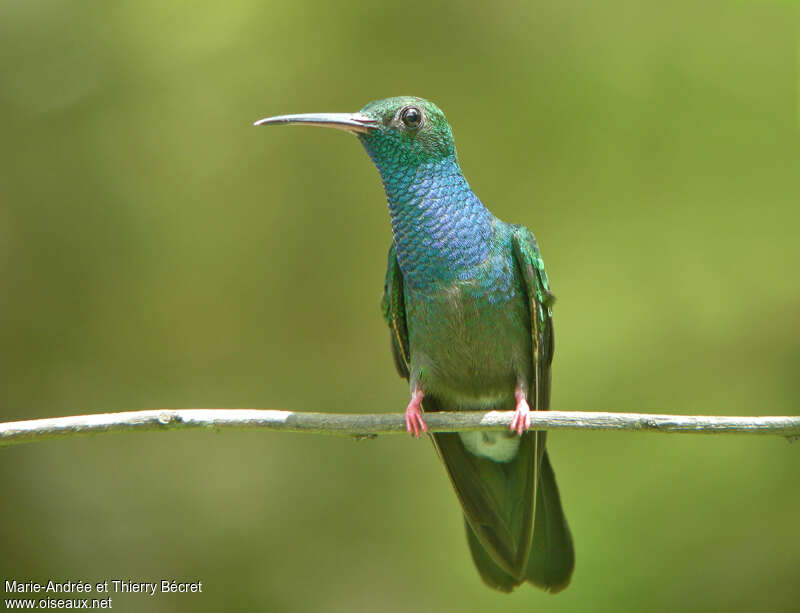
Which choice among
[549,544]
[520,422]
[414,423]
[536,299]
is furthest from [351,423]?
[549,544]

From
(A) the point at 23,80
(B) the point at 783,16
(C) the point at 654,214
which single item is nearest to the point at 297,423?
(C) the point at 654,214

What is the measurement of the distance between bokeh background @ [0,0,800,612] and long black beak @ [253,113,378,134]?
2.32 metres

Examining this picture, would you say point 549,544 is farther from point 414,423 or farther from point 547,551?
point 414,423

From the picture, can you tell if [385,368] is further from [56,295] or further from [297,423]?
[297,423]

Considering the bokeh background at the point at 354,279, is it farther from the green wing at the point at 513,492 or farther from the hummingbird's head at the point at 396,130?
the hummingbird's head at the point at 396,130

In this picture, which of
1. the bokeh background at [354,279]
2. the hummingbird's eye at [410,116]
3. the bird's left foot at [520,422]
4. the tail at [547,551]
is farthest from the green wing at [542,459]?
the bokeh background at [354,279]

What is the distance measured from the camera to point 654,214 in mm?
5746

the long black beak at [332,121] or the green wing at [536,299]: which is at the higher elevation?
the long black beak at [332,121]

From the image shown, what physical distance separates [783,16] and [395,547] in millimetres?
4409

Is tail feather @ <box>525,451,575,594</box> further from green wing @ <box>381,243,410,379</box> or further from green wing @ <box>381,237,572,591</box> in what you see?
green wing @ <box>381,243,410,379</box>

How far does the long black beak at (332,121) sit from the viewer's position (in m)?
3.51

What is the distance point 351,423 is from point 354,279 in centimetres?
315

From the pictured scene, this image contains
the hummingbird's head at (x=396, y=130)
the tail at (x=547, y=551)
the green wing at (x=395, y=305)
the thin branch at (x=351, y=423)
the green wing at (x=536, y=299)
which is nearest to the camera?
the thin branch at (x=351, y=423)

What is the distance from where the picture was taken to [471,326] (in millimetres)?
3729
